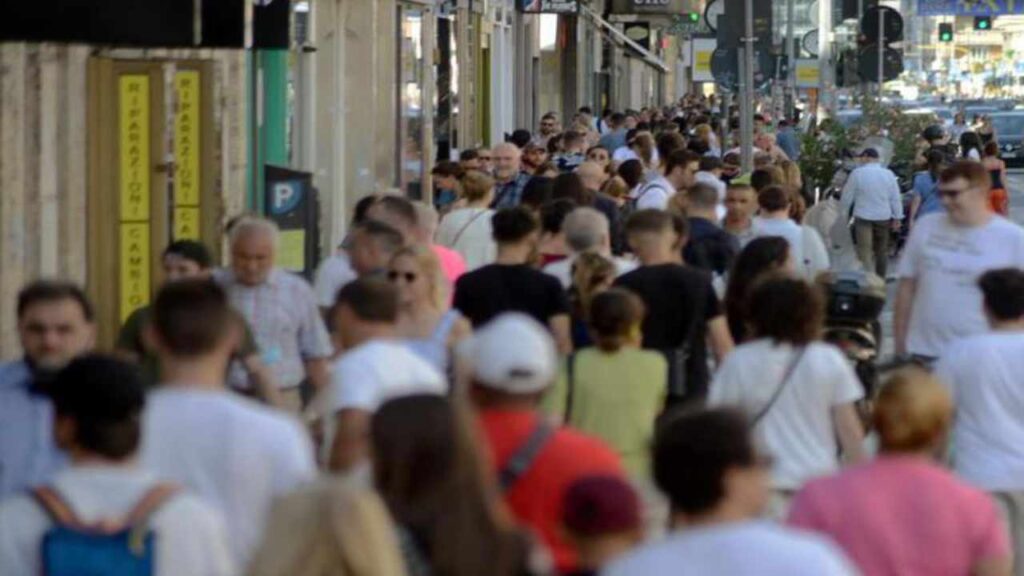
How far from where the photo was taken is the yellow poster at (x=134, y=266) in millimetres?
14023

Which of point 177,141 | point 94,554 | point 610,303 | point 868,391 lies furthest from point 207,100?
point 94,554

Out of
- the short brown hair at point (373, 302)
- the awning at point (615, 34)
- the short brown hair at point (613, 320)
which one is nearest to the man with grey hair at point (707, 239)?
the short brown hair at point (613, 320)

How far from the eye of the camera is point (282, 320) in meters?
10.2

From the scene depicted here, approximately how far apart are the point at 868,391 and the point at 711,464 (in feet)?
31.1

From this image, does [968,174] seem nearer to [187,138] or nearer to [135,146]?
[135,146]

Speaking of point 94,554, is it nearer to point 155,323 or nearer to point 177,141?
point 155,323

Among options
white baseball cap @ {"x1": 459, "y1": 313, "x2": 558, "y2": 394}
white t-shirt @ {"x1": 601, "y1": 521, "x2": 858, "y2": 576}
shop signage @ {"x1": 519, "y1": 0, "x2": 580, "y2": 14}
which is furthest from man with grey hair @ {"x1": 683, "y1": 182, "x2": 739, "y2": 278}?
shop signage @ {"x1": 519, "y1": 0, "x2": 580, "y2": 14}

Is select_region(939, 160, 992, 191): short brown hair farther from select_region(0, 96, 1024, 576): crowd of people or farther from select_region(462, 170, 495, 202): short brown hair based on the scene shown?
select_region(462, 170, 495, 202): short brown hair

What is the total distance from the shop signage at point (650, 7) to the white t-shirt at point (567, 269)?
33.7m

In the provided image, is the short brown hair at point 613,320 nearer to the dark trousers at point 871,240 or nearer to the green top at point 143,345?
the green top at point 143,345

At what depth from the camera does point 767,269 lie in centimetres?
1148

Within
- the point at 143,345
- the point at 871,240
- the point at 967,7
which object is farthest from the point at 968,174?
the point at 967,7

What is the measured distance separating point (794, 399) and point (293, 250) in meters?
7.04

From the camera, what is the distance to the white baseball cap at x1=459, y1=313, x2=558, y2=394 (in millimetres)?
6266
